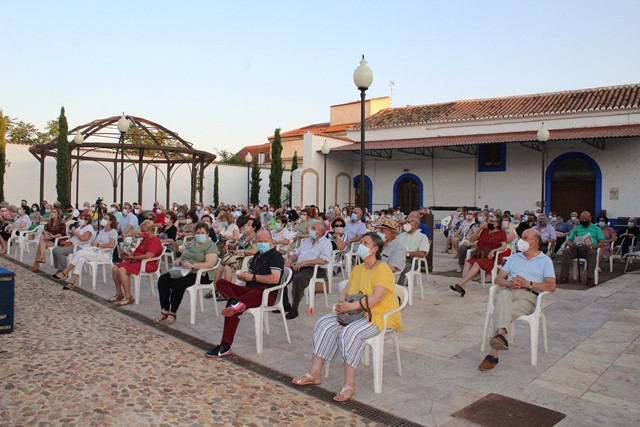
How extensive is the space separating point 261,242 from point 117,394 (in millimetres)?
2040

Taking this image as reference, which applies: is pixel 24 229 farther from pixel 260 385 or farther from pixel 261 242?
pixel 260 385

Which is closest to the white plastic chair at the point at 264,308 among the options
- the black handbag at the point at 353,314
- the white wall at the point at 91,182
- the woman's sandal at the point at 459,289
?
the black handbag at the point at 353,314

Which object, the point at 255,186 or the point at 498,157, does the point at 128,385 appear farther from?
the point at 255,186

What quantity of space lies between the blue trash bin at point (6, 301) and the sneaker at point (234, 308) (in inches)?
95.0

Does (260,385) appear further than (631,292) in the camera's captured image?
No

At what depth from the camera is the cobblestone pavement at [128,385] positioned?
350 cm

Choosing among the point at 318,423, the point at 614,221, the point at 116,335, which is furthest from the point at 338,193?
the point at 318,423

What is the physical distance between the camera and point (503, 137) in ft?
70.0

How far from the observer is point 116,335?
5.61m

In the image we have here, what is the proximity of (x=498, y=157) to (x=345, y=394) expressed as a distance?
20889 mm

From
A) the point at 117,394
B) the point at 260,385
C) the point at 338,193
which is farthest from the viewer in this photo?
the point at 338,193

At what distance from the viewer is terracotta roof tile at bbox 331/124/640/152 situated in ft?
61.1

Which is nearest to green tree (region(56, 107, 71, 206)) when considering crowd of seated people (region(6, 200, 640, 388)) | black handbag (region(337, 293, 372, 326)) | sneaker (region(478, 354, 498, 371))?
crowd of seated people (region(6, 200, 640, 388))

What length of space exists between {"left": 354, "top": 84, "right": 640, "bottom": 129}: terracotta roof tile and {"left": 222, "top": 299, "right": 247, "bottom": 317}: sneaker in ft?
66.0
